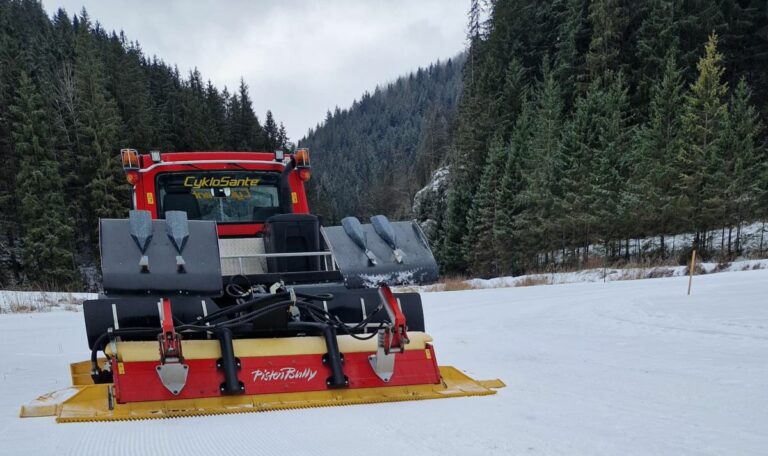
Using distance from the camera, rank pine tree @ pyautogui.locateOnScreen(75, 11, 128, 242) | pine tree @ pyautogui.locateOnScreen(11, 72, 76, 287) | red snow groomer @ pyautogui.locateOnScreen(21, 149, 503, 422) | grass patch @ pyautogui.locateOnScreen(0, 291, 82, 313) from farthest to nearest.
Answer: pine tree @ pyautogui.locateOnScreen(75, 11, 128, 242) → pine tree @ pyautogui.locateOnScreen(11, 72, 76, 287) → grass patch @ pyautogui.locateOnScreen(0, 291, 82, 313) → red snow groomer @ pyautogui.locateOnScreen(21, 149, 503, 422)

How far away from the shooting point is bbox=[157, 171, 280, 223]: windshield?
16.4ft

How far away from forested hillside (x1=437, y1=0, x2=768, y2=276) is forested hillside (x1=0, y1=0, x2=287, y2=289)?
2550 centimetres

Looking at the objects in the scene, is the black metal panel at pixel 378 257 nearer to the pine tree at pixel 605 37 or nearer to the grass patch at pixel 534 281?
the grass patch at pixel 534 281

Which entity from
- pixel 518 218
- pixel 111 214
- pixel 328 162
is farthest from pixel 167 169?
pixel 328 162

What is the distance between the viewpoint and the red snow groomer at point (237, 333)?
2639 millimetres

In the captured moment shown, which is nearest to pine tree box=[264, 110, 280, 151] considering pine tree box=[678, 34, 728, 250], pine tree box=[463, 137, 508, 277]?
pine tree box=[463, 137, 508, 277]

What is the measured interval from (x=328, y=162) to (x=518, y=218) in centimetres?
9519

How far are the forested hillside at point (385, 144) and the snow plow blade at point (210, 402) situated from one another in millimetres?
54151

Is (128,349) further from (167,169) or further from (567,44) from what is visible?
(567,44)

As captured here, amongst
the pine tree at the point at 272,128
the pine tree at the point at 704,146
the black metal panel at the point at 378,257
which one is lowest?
the black metal panel at the point at 378,257

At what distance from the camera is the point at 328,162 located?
407 ft

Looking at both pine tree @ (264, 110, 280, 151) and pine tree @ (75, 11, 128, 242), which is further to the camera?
pine tree @ (264, 110, 280, 151)

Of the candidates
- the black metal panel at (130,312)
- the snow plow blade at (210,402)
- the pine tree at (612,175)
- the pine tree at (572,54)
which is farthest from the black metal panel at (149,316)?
the pine tree at (572,54)

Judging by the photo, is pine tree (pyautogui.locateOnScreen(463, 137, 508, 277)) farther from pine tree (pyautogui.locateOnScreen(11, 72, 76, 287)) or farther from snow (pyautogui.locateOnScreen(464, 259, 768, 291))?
pine tree (pyautogui.locateOnScreen(11, 72, 76, 287))
